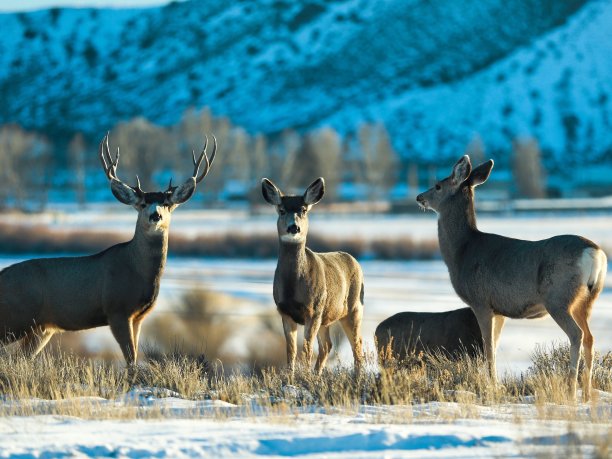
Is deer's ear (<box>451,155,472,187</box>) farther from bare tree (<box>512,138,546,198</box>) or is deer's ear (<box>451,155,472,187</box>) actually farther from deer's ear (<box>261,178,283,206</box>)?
bare tree (<box>512,138,546,198</box>)

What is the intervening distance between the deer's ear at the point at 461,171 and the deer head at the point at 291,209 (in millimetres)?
1381

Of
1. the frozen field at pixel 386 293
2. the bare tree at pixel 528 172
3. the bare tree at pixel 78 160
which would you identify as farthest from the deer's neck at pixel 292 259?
the bare tree at pixel 78 160

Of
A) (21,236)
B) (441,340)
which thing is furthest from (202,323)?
(21,236)

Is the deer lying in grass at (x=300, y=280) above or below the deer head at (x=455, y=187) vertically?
below

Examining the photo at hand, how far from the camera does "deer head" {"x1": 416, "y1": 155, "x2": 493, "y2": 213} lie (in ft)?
36.6

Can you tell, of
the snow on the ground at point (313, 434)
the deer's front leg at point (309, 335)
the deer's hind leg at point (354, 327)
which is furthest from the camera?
the deer's hind leg at point (354, 327)

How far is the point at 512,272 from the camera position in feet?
33.0

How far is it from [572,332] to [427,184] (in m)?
141

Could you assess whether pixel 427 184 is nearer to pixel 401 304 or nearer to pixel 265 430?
pixel 401 304

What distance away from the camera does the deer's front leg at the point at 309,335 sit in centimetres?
1039

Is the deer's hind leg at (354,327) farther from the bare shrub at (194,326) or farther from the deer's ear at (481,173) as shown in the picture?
the bare shrub at (194,326)

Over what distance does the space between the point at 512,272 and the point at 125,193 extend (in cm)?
380

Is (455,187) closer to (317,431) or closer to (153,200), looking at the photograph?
(153,200)

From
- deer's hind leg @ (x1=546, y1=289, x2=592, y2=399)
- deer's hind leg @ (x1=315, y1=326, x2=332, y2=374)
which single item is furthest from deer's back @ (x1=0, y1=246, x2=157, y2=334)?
deer's hind leg @ (x1=546, y1=289, x2=592, y2=399)
